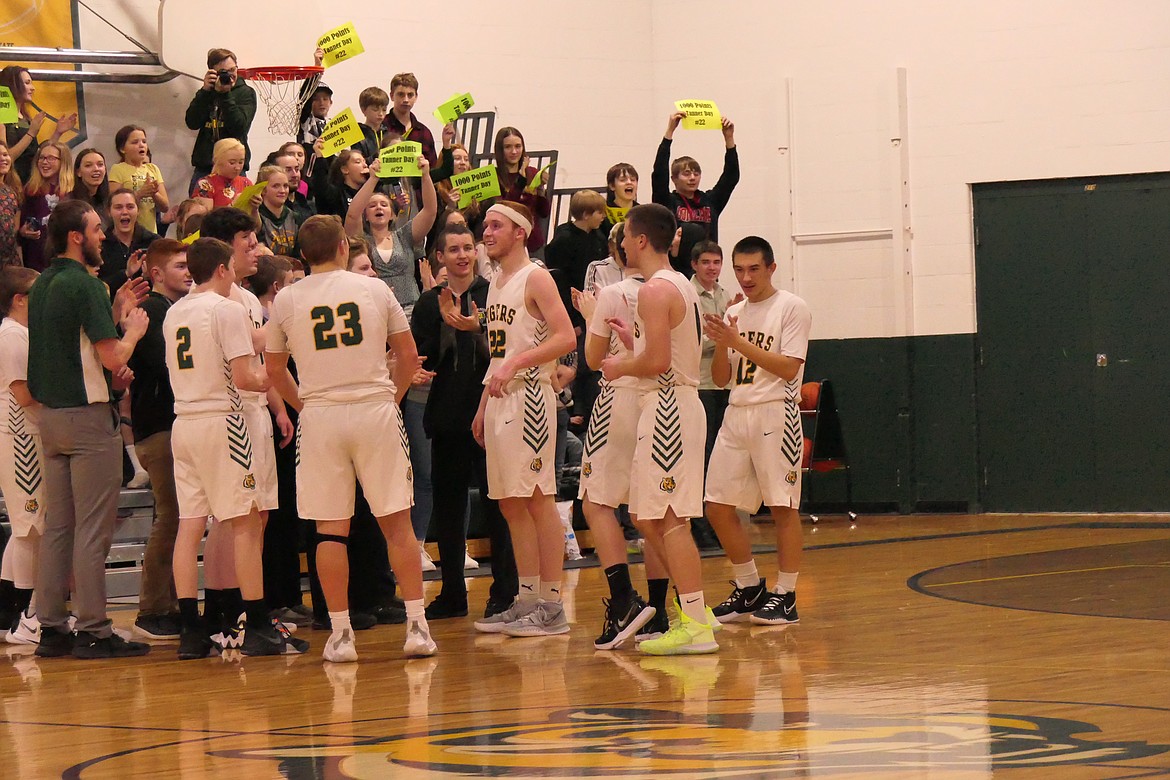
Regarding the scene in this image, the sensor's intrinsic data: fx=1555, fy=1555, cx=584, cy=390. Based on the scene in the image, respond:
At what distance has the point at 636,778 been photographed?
410 centimetres

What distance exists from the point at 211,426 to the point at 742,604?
2693mm

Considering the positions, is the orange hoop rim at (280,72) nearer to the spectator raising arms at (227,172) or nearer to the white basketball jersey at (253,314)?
the spectator raising arms at (227,172)

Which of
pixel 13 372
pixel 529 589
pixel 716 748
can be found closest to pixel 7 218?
pixel 13 372

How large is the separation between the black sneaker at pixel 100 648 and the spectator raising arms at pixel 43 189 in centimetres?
376

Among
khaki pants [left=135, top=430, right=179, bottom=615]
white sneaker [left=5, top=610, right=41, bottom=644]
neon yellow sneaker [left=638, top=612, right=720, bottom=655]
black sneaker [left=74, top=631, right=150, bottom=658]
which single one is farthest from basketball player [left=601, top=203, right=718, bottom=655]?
white sneaker [left=5, top=610, right=41, bottom=644]

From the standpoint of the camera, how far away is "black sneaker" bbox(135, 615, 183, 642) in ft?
25.1

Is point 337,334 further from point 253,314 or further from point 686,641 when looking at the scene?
point 686,641

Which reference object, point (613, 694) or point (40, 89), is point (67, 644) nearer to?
point (613, 694)

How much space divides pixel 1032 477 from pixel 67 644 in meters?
9.32

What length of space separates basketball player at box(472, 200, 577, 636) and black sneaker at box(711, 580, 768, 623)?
2.68ft

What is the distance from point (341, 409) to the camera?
650 cm

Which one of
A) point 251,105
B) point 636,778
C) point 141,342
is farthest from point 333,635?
point 251,105

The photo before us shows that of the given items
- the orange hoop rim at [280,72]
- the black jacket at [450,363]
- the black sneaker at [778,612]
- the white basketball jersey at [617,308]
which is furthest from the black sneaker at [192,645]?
the orange hoop rim at [280,72]

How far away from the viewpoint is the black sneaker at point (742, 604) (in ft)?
24.9
